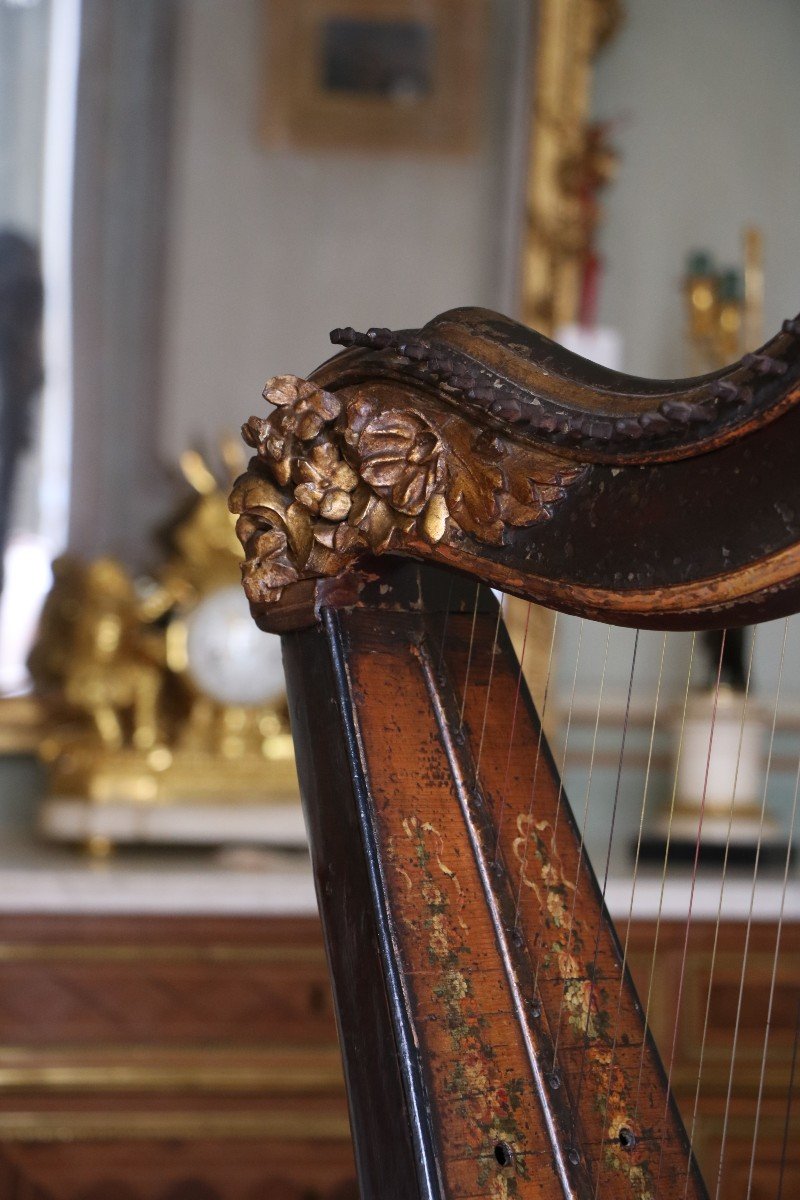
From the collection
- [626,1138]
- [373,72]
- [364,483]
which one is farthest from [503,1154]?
[373,72]

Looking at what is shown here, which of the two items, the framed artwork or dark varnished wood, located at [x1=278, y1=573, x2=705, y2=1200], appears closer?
dark varnished wood, located at [x1=278, y1=573, x2=705, y2=1200]

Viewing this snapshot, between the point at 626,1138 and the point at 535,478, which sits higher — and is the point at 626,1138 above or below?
below

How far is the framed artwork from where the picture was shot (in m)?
2.47

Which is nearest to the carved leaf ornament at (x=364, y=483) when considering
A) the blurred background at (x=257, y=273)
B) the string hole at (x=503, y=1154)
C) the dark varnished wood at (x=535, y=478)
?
the dark varnished wood at (x=535, y=478)

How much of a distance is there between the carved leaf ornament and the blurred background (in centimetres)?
126

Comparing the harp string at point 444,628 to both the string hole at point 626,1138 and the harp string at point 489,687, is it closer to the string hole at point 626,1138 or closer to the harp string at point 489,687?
the harp string at point 489,687

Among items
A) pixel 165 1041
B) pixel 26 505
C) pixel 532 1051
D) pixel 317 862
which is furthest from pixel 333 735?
pixel 26 505

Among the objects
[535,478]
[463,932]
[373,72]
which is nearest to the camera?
[535,478]

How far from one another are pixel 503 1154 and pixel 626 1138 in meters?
0.08

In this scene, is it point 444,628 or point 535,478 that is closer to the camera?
point 535,478

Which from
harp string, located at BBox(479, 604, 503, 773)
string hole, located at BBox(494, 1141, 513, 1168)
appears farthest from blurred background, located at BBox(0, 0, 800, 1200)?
string hole, located at BBox(494, 1141, 513, 1168)

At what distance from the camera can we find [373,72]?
2490 mm

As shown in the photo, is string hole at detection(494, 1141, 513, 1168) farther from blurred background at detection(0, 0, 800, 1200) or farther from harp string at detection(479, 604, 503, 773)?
blurred background at detection(0, 0, 800, 1200)

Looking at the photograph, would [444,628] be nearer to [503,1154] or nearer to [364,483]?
[364,483]
